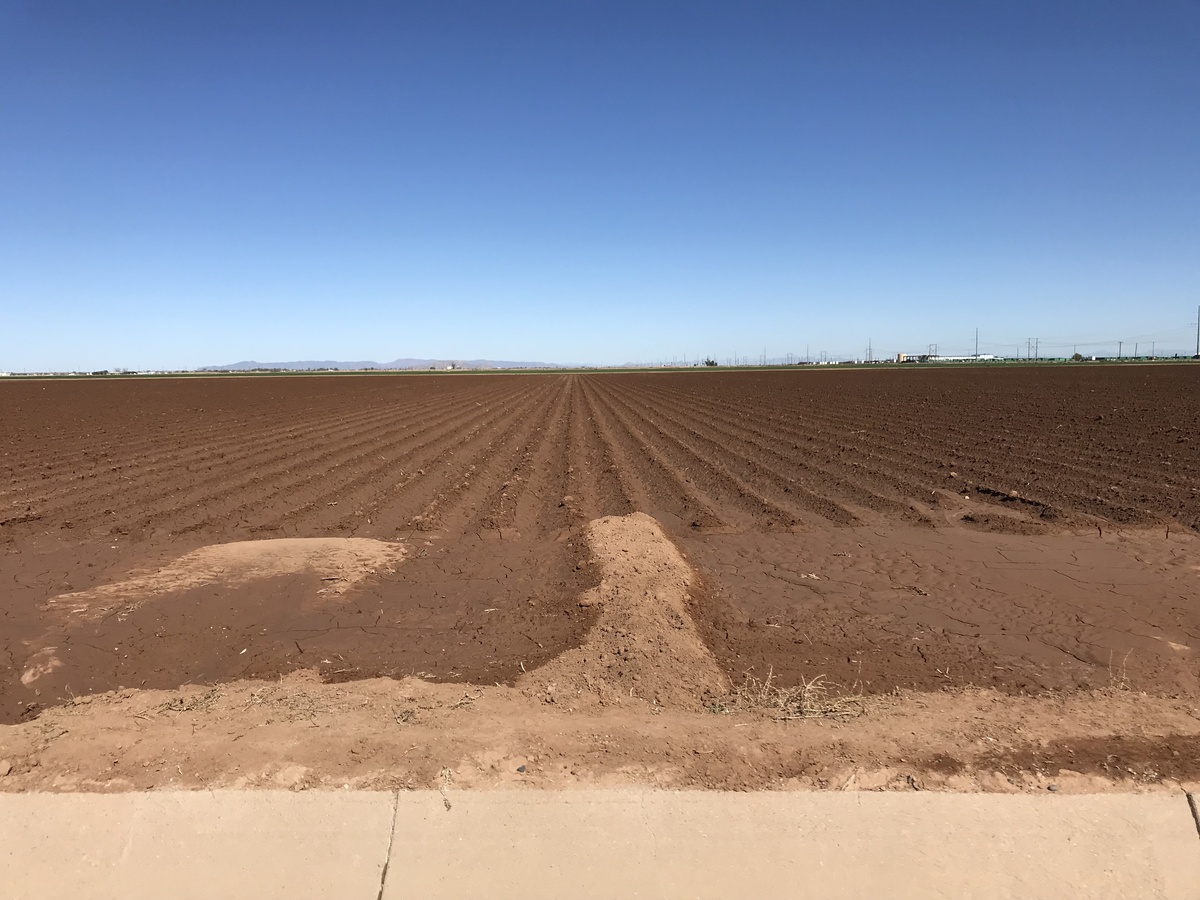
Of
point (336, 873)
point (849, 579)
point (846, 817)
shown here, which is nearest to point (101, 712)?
point (336, 873)

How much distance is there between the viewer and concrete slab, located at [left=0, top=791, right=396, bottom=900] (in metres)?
2.92

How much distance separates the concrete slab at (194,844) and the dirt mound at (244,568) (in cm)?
392

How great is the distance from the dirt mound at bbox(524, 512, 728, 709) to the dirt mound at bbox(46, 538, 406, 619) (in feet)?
9.60

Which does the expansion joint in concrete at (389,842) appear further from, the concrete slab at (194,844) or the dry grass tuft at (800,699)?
the dry grass tuft at (800,699)

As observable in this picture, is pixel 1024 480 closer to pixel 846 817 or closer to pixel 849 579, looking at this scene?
pixel 849 579

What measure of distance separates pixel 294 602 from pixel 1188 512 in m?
12.6

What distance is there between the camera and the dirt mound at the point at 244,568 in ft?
23.0

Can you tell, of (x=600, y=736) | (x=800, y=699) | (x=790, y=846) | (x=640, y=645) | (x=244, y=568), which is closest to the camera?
(x=790, y=846)

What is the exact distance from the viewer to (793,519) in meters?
10.1

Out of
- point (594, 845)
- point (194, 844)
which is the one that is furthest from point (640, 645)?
point (194, 844)

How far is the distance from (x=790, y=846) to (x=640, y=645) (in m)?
2.49

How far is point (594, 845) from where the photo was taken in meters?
3.08

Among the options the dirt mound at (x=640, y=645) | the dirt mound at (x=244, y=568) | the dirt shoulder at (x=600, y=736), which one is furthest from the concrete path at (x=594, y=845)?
the dirt mound at (x=244, y=568)

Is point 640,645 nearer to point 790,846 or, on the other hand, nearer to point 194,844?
point 790,846
